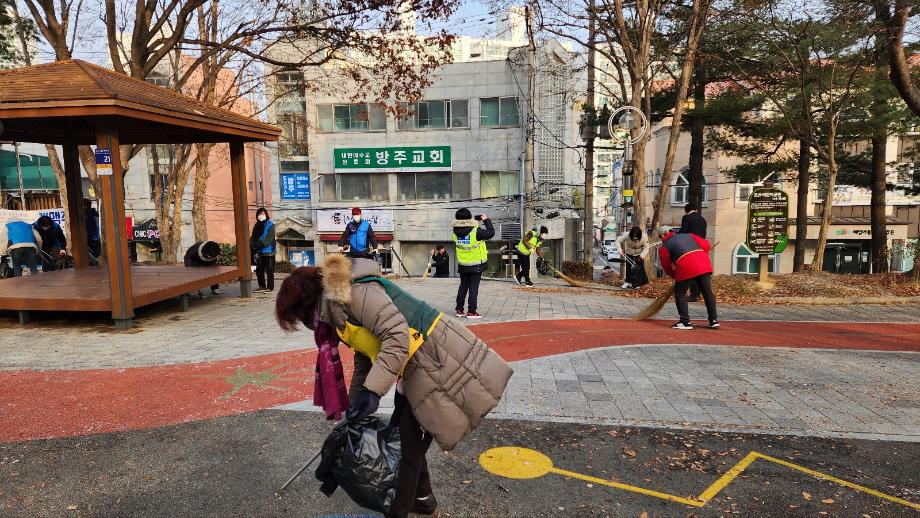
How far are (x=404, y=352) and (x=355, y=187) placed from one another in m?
27.1

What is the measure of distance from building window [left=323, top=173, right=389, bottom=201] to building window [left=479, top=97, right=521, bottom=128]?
5.90 meters

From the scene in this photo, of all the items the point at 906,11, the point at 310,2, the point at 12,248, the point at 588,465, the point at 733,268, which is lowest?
the point at 733,268

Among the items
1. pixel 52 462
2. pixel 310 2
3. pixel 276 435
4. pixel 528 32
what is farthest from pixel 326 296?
pixel 528 32

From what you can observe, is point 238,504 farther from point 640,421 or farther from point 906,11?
point 906,11

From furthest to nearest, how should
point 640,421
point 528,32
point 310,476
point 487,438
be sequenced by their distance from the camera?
point 528,32 < point 640,421 < point 487,438 < point 310,476

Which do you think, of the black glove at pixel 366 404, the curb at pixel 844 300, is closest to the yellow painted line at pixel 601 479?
the black glove at pixel 366 404

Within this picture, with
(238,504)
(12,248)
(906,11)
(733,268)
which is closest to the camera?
(238,504)

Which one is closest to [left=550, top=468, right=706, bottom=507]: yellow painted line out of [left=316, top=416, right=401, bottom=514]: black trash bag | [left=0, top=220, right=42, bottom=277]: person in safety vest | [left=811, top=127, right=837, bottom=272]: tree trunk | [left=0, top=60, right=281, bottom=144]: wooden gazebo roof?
[left=316, top=416, right=401, bottom=514]: black trash bag

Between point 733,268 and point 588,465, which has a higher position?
point 588,465

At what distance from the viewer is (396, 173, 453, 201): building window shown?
27906 mm

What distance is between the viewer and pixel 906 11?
827 cm

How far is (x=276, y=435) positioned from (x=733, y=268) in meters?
32.7

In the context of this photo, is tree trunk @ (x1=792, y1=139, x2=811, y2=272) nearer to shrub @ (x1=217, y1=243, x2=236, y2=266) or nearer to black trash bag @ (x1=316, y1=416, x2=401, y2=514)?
black trash bag @ (x1=316, y1=416, x2=401, y2=514)

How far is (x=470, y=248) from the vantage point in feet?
27.4
